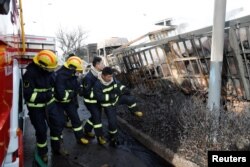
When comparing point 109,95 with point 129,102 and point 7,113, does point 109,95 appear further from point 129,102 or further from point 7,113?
→ point 7,113

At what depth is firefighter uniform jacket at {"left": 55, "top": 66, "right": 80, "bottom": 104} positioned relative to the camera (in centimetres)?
510

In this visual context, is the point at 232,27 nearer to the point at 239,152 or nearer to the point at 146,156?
the point at 239,152

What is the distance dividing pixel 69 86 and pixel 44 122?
0.87 m

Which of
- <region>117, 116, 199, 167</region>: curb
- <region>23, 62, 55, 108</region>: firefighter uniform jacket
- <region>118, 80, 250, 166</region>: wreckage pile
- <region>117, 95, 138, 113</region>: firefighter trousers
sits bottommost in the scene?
<region>117, 116, 199, 167</region>: curb

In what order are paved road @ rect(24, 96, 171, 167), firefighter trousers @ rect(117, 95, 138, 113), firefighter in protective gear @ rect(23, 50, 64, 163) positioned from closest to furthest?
firefighter in protective gear @ rect(23, 50, 64, 163) < paved road @ rect(24, 96, 171, 167) < firefighter trousers @ rect(117, 95, 138, 113)

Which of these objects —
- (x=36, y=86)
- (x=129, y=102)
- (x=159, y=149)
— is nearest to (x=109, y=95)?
(x=129, y=102)

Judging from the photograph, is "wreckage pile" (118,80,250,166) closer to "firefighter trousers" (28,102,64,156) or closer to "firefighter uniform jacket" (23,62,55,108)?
"firefighter trousers" (28,102,64,156)

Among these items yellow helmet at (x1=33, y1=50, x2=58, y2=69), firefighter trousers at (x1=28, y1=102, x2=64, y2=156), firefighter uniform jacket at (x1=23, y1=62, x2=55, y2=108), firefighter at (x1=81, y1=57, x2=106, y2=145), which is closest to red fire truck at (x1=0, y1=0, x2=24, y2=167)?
yellow helmet at (x1=33, y1=50, x2=58, y2=69)

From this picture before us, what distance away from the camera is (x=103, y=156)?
5184 mm

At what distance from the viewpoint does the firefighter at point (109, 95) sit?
5.32 m

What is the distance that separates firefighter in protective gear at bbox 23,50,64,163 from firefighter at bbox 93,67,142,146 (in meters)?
0.85

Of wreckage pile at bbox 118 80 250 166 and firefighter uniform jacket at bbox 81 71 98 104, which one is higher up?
firefighter uniform jacket at bbox 81 71 98 104

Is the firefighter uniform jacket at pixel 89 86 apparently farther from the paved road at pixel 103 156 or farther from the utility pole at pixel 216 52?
the utility pole at pixel 216 52

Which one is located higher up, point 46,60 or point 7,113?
point 46,60
